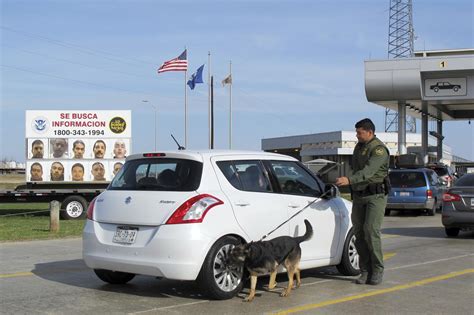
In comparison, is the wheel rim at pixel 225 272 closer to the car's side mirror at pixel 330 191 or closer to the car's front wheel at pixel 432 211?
the car's side mirror at pixel 330 191

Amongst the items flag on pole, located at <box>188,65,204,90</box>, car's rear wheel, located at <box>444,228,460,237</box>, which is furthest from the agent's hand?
flag on pole, located at <box>188,65,204,90</box>

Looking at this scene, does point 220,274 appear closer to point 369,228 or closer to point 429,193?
point 369,228

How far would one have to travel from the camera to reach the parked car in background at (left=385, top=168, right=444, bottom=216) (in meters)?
20.6

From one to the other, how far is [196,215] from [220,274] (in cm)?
77

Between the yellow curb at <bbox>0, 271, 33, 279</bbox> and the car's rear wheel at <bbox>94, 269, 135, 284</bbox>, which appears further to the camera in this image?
the yellow curb at <bbox>0, 271, 33, 279</bbox>

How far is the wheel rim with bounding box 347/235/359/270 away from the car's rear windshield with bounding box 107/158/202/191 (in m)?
2.75

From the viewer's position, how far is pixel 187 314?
6.15 metres

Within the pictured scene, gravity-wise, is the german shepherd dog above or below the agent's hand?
below

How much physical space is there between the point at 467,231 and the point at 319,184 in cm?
901

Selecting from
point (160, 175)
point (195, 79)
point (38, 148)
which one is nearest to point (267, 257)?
point (160, 175)

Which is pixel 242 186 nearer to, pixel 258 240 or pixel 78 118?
pixel 258 240

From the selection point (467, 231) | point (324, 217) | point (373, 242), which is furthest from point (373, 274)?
point (467, 231)

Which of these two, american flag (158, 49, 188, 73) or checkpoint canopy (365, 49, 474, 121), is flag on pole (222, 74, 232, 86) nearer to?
american flag (158, 49, 188, 73)

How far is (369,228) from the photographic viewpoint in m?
7.56
